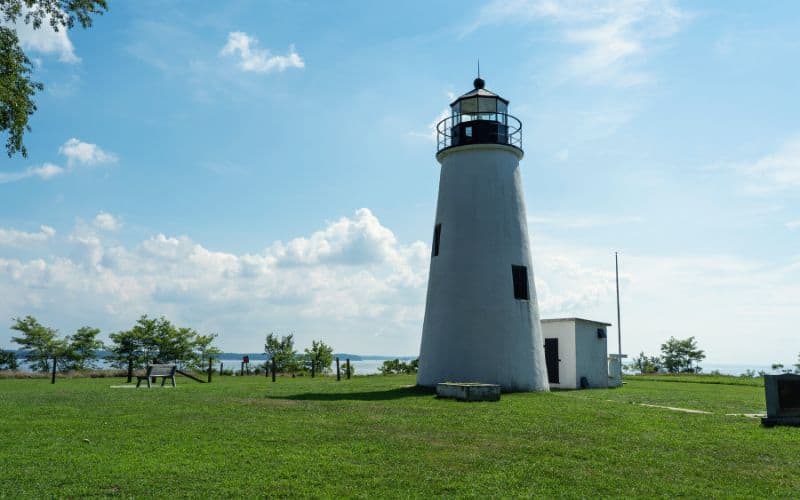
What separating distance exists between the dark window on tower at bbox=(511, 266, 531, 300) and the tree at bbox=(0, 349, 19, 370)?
3779cm

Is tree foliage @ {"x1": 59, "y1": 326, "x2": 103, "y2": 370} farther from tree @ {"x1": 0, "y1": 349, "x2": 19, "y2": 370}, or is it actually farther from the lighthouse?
the lighthouse

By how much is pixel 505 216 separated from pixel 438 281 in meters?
3.75

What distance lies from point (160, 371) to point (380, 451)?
17.2m

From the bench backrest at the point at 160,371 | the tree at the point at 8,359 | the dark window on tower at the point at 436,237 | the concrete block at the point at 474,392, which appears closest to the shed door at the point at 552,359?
the dark window on tower at the point at 436,237

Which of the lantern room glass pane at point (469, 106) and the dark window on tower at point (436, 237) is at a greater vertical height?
the lantern room glass pane at point (469, 106)

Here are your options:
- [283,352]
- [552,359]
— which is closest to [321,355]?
[283,352]

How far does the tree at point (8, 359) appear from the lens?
42250 millimetres

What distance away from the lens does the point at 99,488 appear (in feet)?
26.0

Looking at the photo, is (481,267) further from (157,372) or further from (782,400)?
(157,372)

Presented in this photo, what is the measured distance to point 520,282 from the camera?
23453 mm

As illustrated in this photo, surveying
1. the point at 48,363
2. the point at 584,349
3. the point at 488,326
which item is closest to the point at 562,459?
the point at 488,326

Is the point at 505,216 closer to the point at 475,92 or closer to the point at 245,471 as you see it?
the point at 475,92

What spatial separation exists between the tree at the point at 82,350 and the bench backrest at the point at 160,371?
22769 millimetres

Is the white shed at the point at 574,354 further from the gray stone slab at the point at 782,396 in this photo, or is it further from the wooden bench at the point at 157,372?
the wooden bench at the point at 157,372
